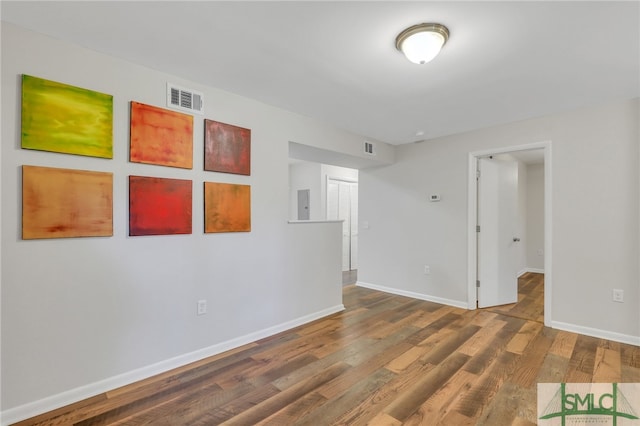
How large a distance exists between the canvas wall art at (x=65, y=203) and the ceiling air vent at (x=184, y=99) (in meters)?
0.78

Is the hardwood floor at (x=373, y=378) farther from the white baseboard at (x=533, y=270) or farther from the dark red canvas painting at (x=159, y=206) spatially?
the white baseboard at (x=533, y=270)

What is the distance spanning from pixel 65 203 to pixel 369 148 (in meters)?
3.49

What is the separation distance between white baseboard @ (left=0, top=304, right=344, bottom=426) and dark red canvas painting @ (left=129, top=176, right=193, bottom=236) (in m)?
1.04

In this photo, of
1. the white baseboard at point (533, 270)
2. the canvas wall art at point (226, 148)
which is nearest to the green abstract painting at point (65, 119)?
the canvas wall art at point (226, 148)

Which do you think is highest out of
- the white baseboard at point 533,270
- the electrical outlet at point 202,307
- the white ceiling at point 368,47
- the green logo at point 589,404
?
the white ceiling at point 368,47

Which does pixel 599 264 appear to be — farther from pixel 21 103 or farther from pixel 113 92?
pixel 21 103

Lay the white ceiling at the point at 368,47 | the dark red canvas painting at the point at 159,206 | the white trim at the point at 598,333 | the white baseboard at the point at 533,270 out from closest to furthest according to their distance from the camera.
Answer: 1. the white ceiling at the point at 368,47
2. the dark red canvas painting at the point at 159,206
3. the white trim at the point at 598,333
4. the white baseboard at the point at 533,270

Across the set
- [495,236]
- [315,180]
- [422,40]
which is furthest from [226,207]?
[315,180]

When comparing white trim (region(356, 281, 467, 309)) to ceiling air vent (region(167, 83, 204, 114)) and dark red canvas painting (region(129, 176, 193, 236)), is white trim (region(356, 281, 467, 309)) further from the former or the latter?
ceiling air vent (region(167, 83, 204, 114))

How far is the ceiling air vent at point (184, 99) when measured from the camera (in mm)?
2398

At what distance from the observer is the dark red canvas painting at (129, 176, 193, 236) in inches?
86.9

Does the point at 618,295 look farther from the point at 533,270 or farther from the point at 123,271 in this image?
the point at 123,271

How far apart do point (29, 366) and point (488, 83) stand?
12.9 ft

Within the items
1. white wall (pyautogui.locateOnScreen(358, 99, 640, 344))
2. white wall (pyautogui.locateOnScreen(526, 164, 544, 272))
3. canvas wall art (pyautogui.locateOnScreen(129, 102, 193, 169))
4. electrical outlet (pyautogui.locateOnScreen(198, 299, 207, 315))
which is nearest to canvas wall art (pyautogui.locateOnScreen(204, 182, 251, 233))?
canvas wall art (pyautogui.locateOnScreen(129, 102, 193, 169))
